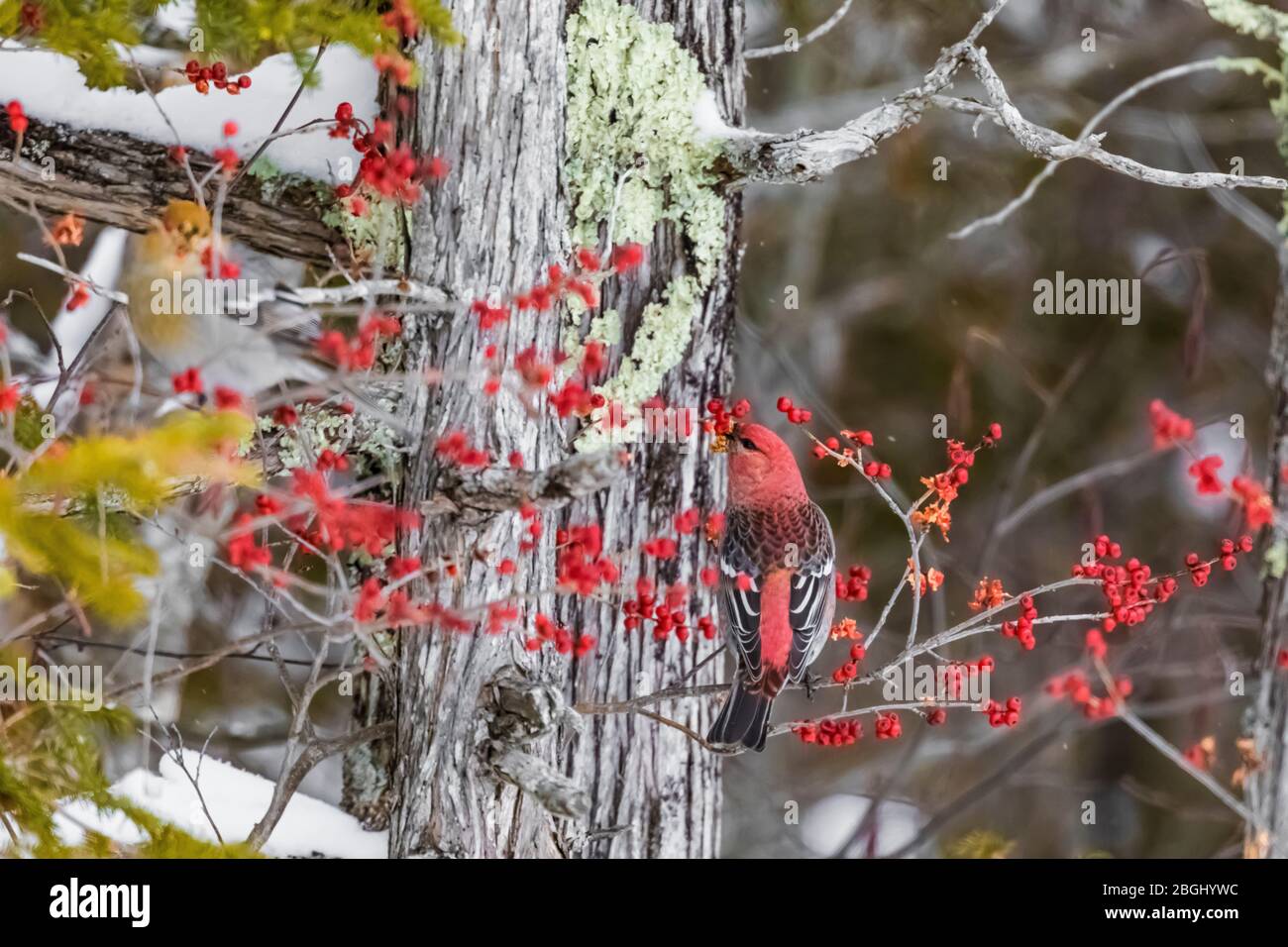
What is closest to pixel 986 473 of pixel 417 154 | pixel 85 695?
pixel 417 154

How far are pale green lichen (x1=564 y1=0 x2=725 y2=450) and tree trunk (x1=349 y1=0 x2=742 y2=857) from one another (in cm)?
5

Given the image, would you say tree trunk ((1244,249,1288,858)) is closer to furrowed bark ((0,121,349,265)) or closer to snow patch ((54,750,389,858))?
snow patch ((54,750,389,858))

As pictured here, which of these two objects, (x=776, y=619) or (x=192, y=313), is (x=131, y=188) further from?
(x=776, y=619)

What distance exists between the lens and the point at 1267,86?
5973 millimetres

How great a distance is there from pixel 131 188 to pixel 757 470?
6.08 feet

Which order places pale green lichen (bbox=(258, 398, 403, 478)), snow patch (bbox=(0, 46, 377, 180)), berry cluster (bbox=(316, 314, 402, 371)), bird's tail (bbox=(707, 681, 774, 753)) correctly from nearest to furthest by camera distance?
berry cluster (bbox=(316, 314, 402, 371)) → pale green lichen (bbox=(258, 398, 403, 478)) → snow patch (bbox=(0, 46, 377, 180)) → bird's tail (bbox=(707, 681, 774, 753))

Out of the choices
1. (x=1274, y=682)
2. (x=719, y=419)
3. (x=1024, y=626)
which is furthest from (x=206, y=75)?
(x=1274, y=682)

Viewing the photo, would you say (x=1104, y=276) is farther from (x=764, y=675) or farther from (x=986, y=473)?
(x=764, y=675)

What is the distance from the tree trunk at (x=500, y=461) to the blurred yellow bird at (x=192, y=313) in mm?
396

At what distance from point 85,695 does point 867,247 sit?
473cm

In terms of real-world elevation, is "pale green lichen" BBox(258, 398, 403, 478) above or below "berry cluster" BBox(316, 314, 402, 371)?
above

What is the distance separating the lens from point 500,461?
2.72 meters

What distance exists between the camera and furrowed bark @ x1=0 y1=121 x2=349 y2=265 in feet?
9.89

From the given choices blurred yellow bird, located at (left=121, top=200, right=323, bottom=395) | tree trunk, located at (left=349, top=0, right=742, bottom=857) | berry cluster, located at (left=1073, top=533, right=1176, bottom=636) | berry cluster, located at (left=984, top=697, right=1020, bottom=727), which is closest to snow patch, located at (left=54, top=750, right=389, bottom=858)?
tree trunk, located at (left=349, top=0, right=742, bottom=857)
